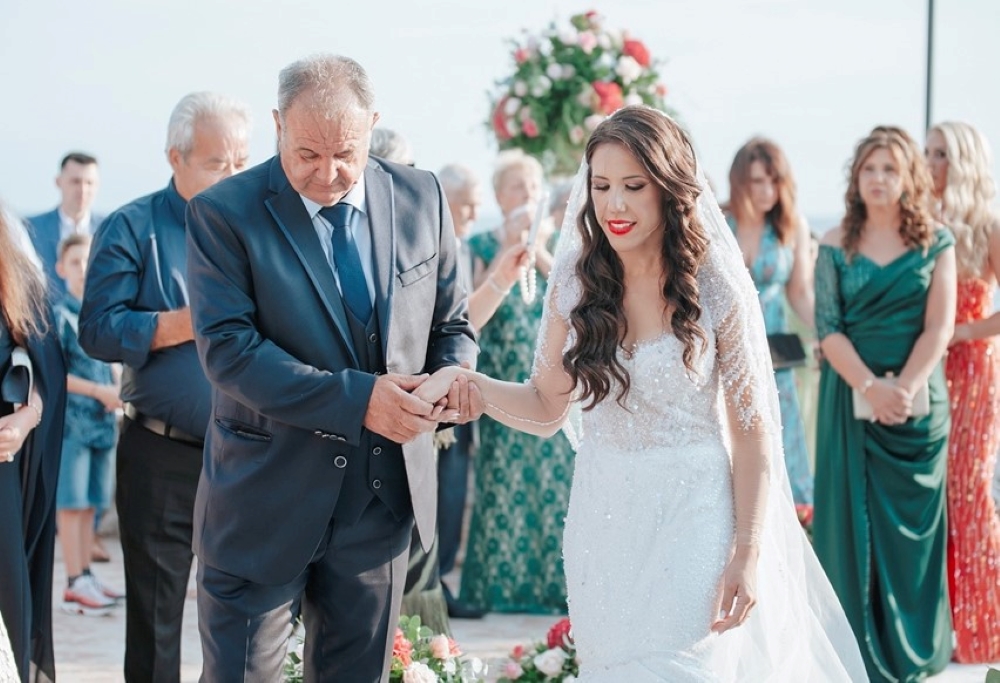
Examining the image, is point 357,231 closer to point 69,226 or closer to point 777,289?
point 777,289

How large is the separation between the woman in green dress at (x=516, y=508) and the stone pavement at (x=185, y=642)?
0.15m

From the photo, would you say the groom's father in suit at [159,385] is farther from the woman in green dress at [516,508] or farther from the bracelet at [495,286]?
the woman in green dress at [516,508]

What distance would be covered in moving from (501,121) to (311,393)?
18.1ft

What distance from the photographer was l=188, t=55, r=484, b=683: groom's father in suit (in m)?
3.37

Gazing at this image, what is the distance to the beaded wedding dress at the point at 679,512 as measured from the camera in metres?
3.39

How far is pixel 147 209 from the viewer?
4.62 metres

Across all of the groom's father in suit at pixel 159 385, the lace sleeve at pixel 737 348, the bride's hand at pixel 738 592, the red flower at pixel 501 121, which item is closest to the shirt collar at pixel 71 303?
the red flower at pixel 501 121

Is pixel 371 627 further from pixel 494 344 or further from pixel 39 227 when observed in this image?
pixel 39 227

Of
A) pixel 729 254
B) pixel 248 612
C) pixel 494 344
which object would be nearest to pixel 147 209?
pixel 248 612

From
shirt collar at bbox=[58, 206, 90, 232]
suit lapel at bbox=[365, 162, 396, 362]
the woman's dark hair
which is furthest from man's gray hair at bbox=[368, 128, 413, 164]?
shirt collar at bbox=[58, 206, 90, 232]

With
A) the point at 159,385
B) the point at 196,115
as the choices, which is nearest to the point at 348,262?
the point at 159,385

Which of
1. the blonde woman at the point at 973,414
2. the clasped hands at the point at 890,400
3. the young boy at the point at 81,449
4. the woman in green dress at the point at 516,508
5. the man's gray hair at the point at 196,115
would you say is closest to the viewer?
the man's gray hair at the point at 196,115

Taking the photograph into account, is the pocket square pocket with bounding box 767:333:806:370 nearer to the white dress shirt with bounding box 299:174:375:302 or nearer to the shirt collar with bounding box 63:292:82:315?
the shirt collar with bounding box 63:292:82:315

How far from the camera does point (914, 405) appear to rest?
18.3 ft
